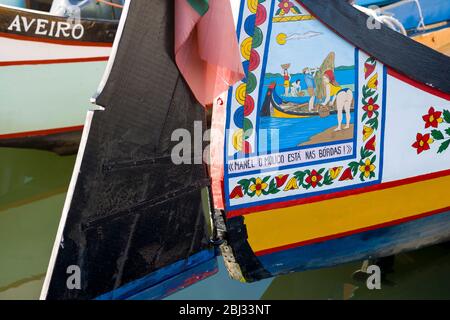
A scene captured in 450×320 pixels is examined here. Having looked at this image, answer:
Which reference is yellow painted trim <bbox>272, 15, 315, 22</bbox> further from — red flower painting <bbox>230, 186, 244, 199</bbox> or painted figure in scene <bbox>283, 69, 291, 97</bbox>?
red flower painting <bbox>230, 186, 244, 199</bbox>

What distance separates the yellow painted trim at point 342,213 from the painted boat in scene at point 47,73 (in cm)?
336

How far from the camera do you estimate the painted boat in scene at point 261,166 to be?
2.69m

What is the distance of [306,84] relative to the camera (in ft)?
10.2

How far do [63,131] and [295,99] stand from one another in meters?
3.59

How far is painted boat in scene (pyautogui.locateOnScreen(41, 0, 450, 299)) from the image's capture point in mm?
2691

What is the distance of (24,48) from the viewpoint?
569 cm

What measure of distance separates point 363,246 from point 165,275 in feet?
3.75

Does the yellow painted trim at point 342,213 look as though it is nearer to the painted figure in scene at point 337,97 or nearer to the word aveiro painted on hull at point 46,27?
the painted figure in scene at point 337,97

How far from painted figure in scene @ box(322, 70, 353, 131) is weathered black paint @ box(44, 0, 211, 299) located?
2.12 ft

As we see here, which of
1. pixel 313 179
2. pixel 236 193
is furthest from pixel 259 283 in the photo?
pixel 236 193

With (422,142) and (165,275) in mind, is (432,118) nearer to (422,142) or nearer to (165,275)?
(422,142)

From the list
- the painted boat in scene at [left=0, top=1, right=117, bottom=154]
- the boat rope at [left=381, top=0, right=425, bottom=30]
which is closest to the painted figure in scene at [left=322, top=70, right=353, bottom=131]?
the boat rope at [left=381, top=0, right=425, bottom=30]

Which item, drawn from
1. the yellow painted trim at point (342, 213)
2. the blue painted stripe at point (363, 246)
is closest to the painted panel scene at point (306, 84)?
the yellow painted trim at point (342, 213)

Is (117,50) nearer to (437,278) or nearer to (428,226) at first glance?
(428,226)
